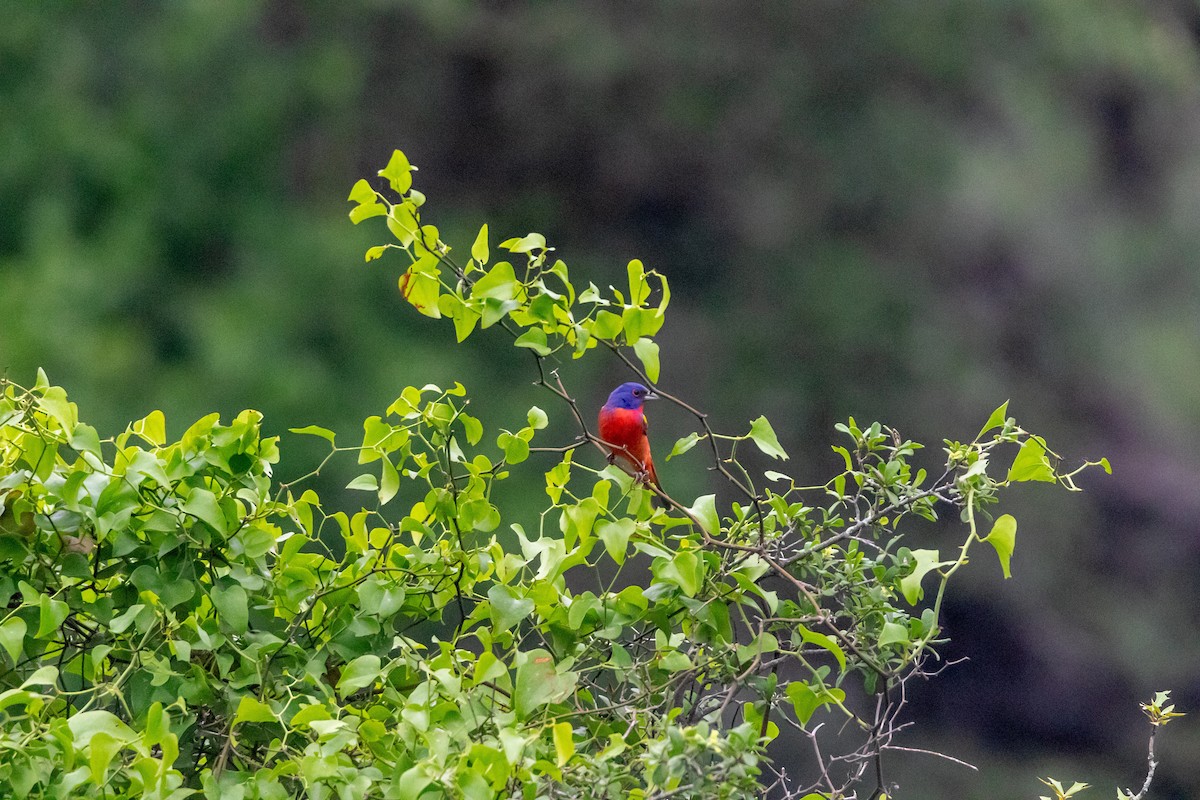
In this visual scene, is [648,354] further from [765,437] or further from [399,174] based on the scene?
[399,174]

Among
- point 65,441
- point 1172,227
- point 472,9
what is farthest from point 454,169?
point 65,441

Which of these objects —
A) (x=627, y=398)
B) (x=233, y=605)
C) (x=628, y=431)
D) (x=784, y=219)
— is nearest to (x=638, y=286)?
(x=233, y=605)

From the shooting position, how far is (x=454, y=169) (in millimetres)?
8422

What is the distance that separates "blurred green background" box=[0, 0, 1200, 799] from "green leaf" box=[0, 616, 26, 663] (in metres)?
6.14

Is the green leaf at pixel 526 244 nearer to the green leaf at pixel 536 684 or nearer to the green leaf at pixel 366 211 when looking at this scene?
the green leaf at pixel 366 211

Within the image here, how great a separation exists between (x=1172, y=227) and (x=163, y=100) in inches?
256

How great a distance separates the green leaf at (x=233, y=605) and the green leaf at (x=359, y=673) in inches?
4.7

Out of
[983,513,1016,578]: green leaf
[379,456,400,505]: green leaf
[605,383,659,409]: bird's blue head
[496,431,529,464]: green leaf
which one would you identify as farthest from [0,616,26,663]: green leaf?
[605,383,659,409]: bird's blue head

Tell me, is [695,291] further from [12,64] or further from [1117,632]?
[12,64]

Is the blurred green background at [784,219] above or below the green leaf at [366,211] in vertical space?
above

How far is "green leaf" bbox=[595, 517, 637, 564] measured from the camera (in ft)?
4.56

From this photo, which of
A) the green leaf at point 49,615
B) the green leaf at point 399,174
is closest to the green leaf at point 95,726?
the green leaf at point 49,615

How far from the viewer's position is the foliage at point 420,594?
1312mm

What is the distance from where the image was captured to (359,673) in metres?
1.36
